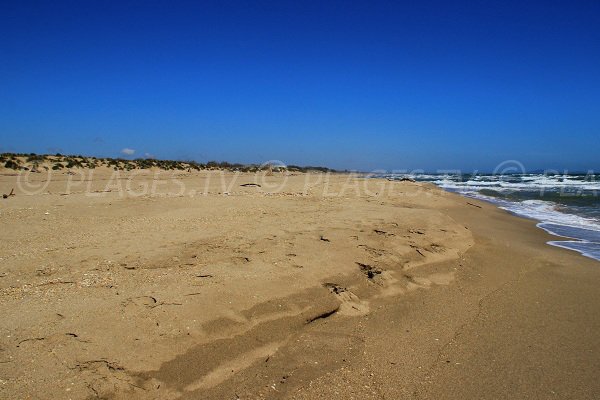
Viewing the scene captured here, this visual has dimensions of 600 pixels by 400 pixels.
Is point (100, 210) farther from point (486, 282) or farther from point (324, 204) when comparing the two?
point (486, 282)

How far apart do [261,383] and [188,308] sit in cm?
107

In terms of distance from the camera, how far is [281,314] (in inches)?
147

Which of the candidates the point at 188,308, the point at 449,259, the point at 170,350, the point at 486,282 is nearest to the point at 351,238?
the point at 449,259

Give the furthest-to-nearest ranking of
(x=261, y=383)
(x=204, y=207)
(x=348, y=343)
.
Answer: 1. (x=204, y=207)
2. (x=348, y=343)
3. (x=261, y=383)

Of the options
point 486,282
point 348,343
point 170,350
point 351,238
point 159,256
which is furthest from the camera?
point 351,238

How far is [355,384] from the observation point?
290 cm

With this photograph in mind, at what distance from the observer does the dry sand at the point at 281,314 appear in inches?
111

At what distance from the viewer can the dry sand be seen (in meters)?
2.82
